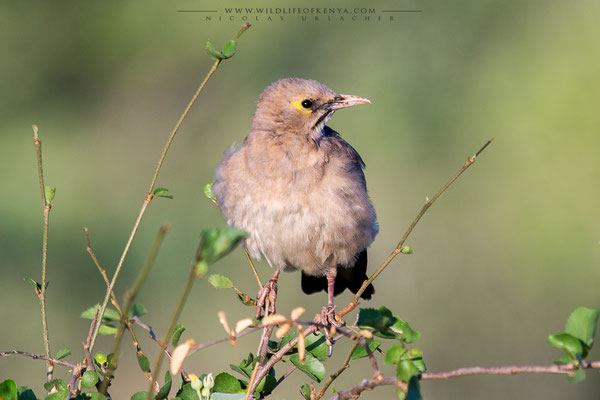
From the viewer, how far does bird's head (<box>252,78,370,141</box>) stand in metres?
4.15

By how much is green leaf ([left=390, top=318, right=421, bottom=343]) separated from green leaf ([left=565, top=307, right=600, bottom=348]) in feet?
1.28

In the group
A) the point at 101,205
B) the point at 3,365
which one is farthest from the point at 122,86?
the point at 3,365

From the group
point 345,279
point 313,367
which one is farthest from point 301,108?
point 313,367

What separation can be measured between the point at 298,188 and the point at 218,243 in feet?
8.30

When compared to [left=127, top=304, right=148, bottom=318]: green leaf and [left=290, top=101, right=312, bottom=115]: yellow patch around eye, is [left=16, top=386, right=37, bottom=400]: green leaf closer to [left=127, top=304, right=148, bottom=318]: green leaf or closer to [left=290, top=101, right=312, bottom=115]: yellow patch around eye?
[left=127, top=304, right=148, bottom=318]: green leaf

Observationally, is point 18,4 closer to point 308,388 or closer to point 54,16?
point 54,16

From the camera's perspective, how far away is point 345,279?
476 cm

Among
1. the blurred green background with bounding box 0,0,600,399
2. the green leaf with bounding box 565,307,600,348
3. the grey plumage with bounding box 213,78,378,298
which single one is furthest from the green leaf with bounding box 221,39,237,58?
the blurred green background with bounding box 0,0,600,399

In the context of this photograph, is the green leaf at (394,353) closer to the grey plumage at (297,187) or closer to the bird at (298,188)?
the bird at (298,188)

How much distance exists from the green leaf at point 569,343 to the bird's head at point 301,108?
2476mm

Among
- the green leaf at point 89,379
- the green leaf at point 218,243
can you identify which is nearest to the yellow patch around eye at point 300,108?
the green leaf at point 89,379

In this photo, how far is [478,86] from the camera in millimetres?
8945

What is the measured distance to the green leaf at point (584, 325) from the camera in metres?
1.81

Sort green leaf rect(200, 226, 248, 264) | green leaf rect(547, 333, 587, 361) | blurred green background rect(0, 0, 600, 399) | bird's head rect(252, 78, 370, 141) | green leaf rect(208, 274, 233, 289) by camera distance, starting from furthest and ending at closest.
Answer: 1. blurred green background rect(0, 0, 600, 399)
2. bird's head rect(252, 78, 370, 141)
3. green leaf rect(208, 274, 233, 289)
4. green leaf rect(547, 333, 587, 361)
5. green leaf rect(200, 226, 248, 264)
